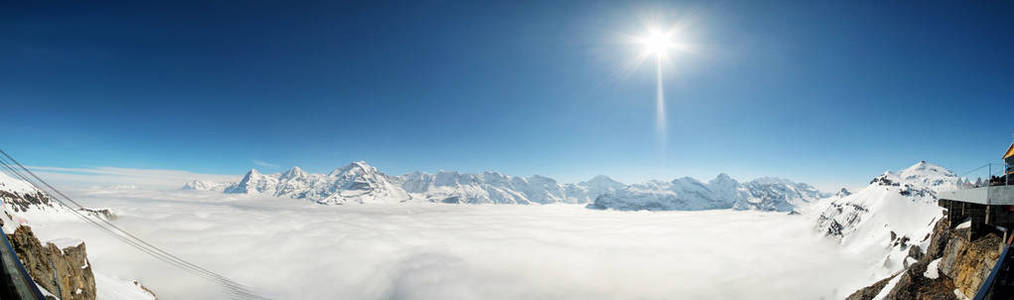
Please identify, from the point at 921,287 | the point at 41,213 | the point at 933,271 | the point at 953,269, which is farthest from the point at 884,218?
the point at 41,213

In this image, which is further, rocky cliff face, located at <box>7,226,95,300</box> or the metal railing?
rocky cliff face, located at <box>7,226,95,300</box>

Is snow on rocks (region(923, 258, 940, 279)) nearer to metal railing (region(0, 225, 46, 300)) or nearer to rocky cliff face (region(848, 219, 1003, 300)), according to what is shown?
rocky cliff face (region(848, 219, 1003, 300))

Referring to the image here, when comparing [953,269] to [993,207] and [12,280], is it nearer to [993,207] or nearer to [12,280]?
[993,207]

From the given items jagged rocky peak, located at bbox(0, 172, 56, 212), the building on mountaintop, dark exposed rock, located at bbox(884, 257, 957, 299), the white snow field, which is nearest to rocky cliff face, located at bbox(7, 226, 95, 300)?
the building on mountaintop

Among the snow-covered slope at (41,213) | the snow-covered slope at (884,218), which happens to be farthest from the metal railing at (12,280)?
the snow-covered slope at (884,218)

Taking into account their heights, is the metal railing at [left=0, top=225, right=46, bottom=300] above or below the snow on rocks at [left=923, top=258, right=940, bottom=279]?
above

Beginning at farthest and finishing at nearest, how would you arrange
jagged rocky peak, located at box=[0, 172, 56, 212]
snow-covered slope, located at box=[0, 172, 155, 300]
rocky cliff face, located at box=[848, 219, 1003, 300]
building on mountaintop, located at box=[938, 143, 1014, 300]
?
jagged rocky peak, located at box=[0, 172, 56, 212]
snow-covered slope, located at box=[0, 172, 155, 300]
rocky cliff face, located at box=[848, 219, 1003, 300]
building on mountaintop, located at box=[938, 143, 1014, 300]
